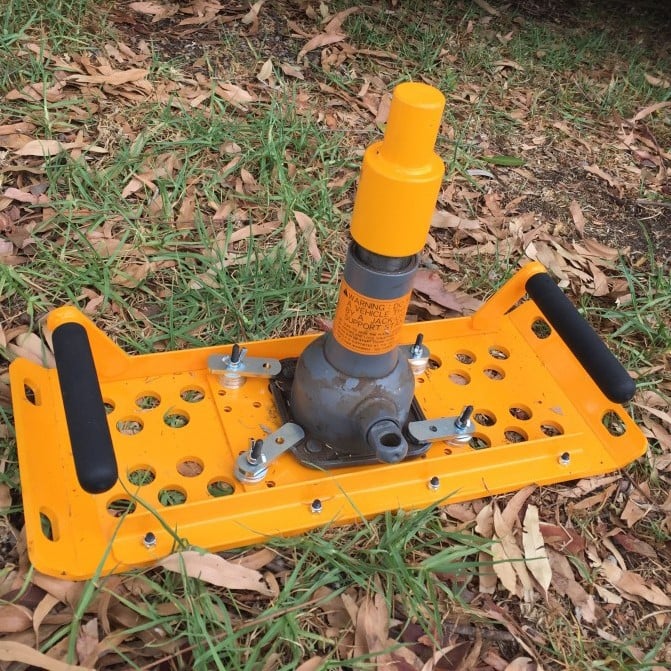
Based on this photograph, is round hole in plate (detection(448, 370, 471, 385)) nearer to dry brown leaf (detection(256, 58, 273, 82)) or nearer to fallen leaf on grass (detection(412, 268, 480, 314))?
fallen leaf on grass (detection(412, 268, 480, 314))

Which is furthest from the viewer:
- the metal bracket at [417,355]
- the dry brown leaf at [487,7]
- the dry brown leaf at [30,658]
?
the dry brown leaf at [487,7]

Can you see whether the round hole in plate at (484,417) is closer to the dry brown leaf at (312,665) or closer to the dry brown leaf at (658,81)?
the dry brown leaf at (312,665)

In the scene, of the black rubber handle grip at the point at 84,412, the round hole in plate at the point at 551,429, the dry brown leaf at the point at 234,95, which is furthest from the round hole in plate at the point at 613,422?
the dry brown leaf at the point at 234,95

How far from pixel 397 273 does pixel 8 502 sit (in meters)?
0.95

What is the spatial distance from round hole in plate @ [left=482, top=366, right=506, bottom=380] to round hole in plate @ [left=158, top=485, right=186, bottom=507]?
0.86m

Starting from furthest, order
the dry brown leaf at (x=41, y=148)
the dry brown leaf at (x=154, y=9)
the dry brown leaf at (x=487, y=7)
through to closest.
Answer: the dry brown leaf at (x=487, y=7) → the dry brown leaf at (x=154, y=9) → the dry brown leaf at (x=41, y=148)

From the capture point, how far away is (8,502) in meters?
1.54

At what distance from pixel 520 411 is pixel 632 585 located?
480mm

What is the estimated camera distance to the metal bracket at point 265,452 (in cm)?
153

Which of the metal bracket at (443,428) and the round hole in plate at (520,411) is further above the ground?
the metal bracket at (443,428)

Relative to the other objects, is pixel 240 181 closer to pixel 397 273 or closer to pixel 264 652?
pixel 397 273

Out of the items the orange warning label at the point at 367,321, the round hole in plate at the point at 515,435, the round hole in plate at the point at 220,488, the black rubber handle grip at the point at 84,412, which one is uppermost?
the orange warning label at the point at 367,321

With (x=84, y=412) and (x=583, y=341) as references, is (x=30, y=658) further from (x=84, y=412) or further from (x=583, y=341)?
(x=583, y=341)

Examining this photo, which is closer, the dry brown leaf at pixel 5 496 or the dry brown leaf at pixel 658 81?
the dry brown leaf at pixel 5 496
